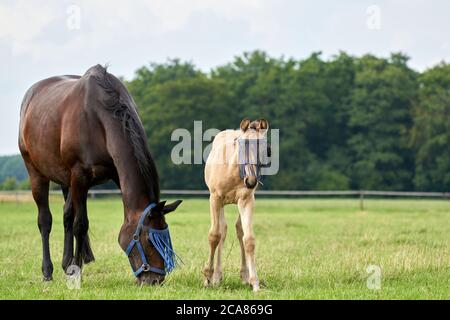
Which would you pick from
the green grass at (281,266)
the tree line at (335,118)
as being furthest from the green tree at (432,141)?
the green grass at (281,266)

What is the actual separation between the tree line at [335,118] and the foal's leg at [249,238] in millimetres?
44577

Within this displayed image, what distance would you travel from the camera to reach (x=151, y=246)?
7.55 metres

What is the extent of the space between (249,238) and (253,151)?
37.8 inches

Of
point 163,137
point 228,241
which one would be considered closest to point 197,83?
point 163,137

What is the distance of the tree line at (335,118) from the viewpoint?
55.3 metres

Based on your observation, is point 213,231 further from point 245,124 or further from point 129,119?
point 129,119

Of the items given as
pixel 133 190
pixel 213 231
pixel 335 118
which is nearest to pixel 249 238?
pixel 213 231

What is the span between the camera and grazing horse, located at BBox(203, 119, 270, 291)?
7.49 m

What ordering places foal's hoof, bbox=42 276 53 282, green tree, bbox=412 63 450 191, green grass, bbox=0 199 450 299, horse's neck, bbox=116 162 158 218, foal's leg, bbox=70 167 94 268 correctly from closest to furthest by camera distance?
1. green grass, bbox=0 199 450 299
2. horse's neck, bbox=116 162 158 218
3. foal's leg, bbox=70 167 94 268
4. foal's hoof, bbox=42 276 53 282
5. green tree, bbox=412 63 450 191

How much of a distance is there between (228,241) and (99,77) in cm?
794

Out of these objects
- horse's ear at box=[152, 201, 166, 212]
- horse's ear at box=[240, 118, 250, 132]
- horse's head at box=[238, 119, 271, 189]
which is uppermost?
horse's ear at box=[240, 118, 250, 132]

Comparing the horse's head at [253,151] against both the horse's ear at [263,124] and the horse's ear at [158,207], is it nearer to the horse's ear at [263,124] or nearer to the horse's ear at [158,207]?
the horse's ear at [263,124]

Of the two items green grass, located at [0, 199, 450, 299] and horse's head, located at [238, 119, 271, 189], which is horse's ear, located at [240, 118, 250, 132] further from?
green grass, located at [0, 199, 450, 299]

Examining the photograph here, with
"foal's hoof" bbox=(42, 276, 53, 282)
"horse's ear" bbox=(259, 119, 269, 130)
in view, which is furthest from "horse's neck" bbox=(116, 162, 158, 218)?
"foal's hoof" bbox=(42, 276, 53, 282)
